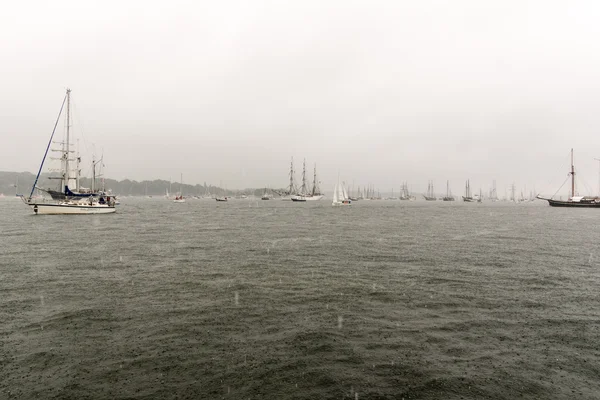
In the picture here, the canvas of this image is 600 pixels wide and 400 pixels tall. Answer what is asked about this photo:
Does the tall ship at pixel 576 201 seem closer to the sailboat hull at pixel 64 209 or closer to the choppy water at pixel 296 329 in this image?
the choppy water at pixel 296 329

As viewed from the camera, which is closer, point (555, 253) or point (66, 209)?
point (555, 253)

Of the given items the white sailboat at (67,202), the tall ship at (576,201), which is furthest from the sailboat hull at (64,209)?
the tall ship at (576,201)

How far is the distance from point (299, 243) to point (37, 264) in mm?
22552

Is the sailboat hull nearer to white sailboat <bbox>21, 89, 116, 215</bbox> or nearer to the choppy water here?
white sailboat <bbox>21, 89, 116, 215</bbox>

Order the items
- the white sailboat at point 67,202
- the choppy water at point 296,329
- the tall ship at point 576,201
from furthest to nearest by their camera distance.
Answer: the tall ship at point 576,201 → the white sailboat at point 67,202 → the choppy water at point 296,329

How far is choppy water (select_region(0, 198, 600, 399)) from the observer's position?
29.7ft

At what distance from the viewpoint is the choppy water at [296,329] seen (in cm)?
905

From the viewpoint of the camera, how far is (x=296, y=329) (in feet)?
41.7

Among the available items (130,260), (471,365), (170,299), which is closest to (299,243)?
(130,260)

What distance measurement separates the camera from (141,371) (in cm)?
959

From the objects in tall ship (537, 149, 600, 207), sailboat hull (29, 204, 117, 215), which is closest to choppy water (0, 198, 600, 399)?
sailboat hull (29, 204, 117, 215)

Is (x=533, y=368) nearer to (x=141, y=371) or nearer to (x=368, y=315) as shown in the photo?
(x=368, y=315)

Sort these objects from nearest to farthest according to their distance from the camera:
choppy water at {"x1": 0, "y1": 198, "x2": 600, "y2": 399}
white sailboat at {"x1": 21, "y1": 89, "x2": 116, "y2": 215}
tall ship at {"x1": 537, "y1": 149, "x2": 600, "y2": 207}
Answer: choppy water at {"x1": 0, "y1": 198, "x2": 600, "y2": 399}, white sailboat at {"x1": 21, "y1": 89, "x2": 116, "y2": 215}, tall ship at {"x1": 537, "y1": 149, "x2": 600, "y2": 207}

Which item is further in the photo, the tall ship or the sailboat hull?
the tall ship
